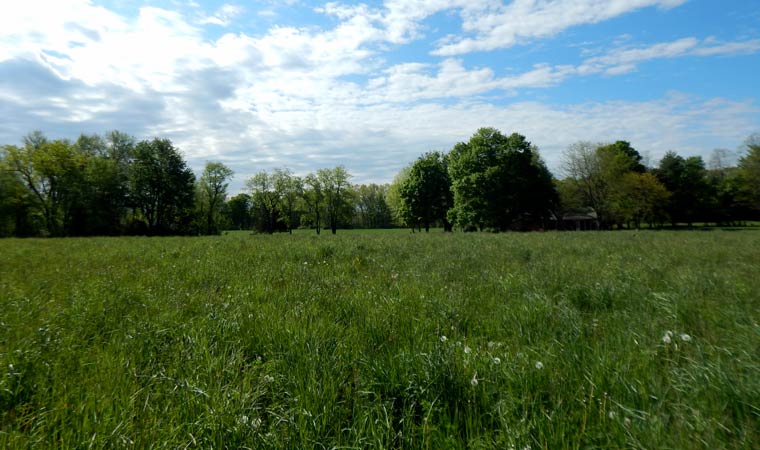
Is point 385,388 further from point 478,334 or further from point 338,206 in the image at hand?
point 338,206

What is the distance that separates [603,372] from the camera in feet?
8.86

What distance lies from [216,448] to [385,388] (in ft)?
4.28

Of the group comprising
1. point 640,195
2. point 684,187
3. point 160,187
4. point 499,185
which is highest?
point 160,187

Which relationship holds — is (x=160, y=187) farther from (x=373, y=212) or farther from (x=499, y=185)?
(x=373, y=212)

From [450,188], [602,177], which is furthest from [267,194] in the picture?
[602,177]

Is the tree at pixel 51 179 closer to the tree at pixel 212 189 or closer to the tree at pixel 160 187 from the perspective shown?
the tree at pixel 160 187

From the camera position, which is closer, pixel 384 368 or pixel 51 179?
pixel 384 368

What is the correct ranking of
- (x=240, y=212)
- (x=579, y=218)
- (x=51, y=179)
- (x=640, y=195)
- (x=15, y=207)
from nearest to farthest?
(x=15, y=207) < (x=51, y=179) < (x=640, y=195) < (x=579, y=218) < (x=240, y=212)

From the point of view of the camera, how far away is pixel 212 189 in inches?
3014

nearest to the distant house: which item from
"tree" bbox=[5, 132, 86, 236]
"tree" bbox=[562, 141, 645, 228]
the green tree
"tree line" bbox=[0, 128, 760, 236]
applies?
"tree line" bbox=[0, 128, 760, 236]

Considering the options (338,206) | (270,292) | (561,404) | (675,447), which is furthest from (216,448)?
(338,206)

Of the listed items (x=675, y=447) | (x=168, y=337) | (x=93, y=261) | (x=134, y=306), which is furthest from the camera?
(x=93, y=261)

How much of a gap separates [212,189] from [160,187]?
20051mm

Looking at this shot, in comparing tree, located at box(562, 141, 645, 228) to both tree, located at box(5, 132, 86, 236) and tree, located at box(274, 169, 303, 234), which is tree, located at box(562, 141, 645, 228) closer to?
tree, located at box(274, 169, 303, 234)
